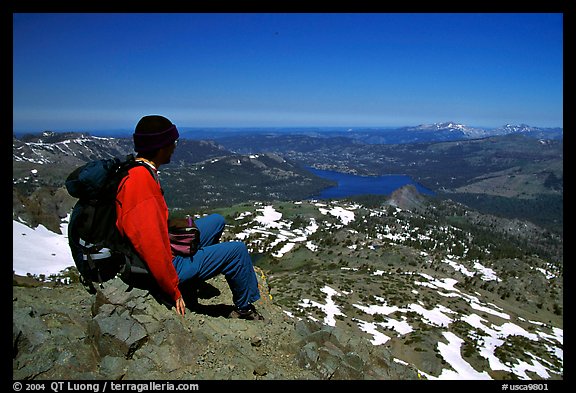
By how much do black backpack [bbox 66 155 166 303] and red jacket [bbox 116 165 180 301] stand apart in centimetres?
16

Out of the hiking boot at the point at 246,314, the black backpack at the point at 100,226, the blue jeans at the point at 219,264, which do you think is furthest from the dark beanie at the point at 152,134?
the hiking boot at the point at 246,314

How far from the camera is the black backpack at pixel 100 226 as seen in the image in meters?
5.04

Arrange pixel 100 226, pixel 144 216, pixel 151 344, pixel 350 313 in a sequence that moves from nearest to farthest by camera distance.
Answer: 1. pixel 144 216
2. pixel 100 226
3. pixel 151 344
4. pixel 350 313

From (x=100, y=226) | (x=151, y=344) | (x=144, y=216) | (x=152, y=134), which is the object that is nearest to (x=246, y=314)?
(x=151, y=344)

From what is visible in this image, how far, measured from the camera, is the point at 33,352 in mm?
5246

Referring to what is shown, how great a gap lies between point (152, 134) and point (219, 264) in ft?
8.90

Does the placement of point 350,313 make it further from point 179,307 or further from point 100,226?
point 100,226

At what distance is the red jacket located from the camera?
514 centimetres

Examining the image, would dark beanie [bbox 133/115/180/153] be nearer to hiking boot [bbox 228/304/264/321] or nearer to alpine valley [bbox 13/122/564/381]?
alpine valley [bbox 13/122/564/381]

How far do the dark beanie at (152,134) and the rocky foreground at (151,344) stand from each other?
10.2 feet

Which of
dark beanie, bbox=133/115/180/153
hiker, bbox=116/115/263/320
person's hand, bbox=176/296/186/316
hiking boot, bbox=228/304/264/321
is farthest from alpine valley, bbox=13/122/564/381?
dark beanie, bbox=133/115/180/153

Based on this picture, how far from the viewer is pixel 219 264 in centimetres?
661

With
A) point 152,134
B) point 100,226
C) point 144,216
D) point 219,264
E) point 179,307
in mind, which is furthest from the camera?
point 219,264

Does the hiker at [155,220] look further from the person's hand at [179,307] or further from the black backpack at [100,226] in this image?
the black backpack at [100,226]
